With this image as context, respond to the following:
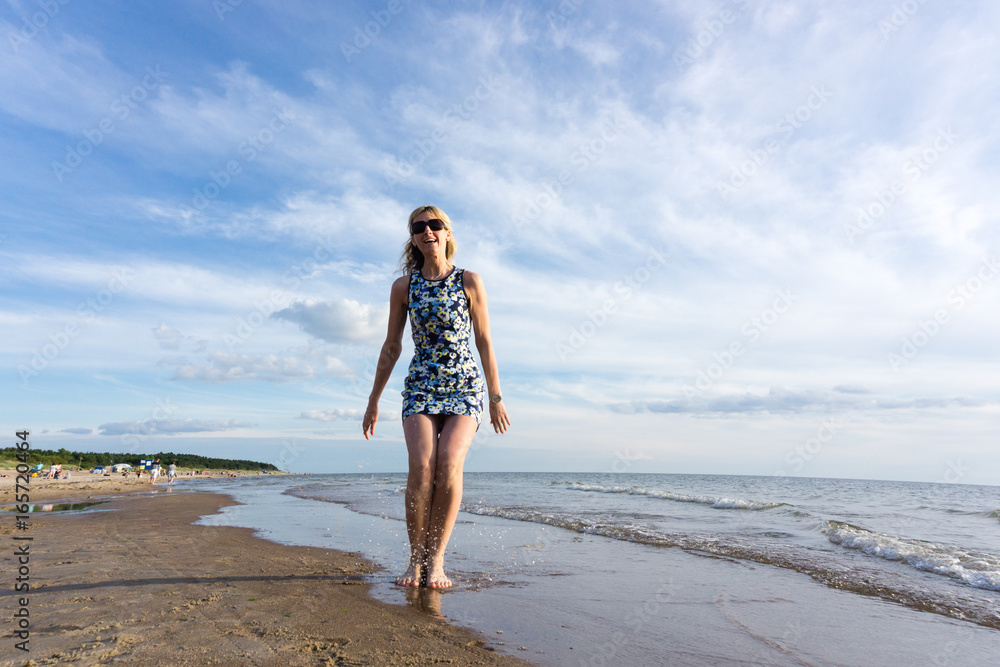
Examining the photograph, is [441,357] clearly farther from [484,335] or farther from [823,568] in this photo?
[823,568]

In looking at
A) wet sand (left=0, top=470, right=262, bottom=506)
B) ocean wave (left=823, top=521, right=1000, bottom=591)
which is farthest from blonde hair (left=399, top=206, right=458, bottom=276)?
wet sand (left=0, top=470, right=262, bottom=506)

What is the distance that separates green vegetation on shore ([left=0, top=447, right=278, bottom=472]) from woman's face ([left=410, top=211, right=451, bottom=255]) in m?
10.8

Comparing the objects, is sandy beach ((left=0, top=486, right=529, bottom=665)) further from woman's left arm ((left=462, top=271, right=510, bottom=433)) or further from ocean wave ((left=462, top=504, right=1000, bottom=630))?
ocean wave ((left=462, top=504, right=1000, bottom=630))

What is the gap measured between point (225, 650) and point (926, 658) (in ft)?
12.1

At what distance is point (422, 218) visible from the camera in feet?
13.4

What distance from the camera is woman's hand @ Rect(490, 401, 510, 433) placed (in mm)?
3945

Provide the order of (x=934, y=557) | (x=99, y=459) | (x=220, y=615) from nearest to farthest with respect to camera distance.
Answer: (x=220, y=615)
(x=934, y=557)
(x=99, y=459)

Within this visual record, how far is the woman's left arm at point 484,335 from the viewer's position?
402 centimetres

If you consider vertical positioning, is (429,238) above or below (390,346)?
above

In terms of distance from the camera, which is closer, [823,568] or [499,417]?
[499,417]

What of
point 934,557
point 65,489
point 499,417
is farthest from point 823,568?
point 65,489

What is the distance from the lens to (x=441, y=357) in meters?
3.88

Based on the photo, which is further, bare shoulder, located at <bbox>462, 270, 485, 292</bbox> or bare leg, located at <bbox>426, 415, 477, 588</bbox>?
bare shoulder, located at <bbox>462, 270, 485, 292</bbox>

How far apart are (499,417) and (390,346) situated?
101cm
